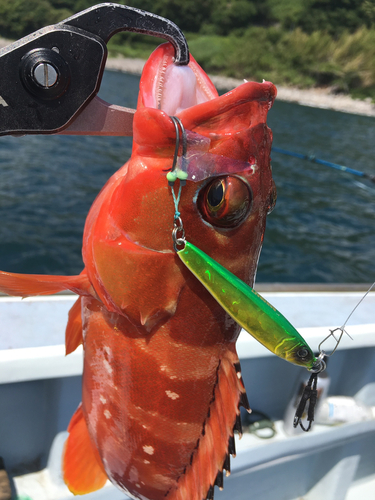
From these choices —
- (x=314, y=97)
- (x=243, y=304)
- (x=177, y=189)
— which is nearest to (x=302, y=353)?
(x=243, y=304)

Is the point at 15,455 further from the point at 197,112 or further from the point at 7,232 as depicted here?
the point at 7,232

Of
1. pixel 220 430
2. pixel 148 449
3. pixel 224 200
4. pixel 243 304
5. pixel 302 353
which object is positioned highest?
pixel 224 200

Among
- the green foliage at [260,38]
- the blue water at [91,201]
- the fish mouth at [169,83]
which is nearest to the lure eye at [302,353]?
the fish mouth at [169,83]

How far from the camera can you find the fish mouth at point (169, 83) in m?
1.10

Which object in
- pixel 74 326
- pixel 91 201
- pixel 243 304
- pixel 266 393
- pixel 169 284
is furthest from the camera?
pixel 91 201

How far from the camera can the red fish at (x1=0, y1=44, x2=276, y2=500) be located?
1096mm

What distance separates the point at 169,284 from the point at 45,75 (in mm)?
602

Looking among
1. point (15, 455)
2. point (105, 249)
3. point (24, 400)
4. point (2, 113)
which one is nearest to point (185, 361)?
point (105, 249)

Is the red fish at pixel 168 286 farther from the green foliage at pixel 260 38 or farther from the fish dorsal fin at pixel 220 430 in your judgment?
the green foliage at pixel 260 38

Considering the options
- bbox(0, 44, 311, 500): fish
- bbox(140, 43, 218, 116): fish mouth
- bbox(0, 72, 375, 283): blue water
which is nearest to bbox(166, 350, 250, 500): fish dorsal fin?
bbox(0, 44, 311, 500): fish

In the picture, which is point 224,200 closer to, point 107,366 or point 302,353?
point 302,353

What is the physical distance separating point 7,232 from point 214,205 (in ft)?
27.4

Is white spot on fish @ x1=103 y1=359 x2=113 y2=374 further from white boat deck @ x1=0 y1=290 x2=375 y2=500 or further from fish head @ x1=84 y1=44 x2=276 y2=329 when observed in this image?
white boat deck @ x1=0 y1=290 x2=375 y2=500

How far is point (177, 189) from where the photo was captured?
1.09 m
